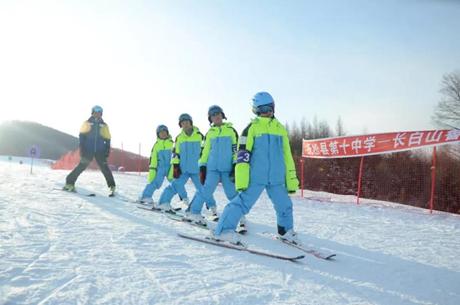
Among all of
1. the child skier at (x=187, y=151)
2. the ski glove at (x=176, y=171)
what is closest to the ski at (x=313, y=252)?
the child skier at (x=187, y=151)

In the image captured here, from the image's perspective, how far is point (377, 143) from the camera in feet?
38.5

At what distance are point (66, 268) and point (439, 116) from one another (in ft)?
91.6

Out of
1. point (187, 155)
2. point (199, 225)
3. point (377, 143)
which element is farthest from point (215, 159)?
point (377, 143)

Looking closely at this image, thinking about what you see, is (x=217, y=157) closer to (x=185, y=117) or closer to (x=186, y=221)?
(x=186, y=221)

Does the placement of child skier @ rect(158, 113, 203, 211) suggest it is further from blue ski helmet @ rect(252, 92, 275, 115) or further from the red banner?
the red banner

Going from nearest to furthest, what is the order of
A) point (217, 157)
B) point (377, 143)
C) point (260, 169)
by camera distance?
point (260, 169)
point (217, 157)
point (377, 143)

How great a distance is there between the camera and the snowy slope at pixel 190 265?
297 cm

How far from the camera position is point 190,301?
2824 millimetres

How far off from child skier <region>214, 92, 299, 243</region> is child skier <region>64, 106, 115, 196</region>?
5656 mm

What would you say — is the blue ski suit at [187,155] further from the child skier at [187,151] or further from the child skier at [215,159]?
the child skier at [215,159]

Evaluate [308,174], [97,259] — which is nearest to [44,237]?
[97,259]

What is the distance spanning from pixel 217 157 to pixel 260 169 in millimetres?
1453

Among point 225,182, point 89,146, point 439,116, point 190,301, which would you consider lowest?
point 190,301

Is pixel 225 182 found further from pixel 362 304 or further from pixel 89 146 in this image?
pixel 89 146
